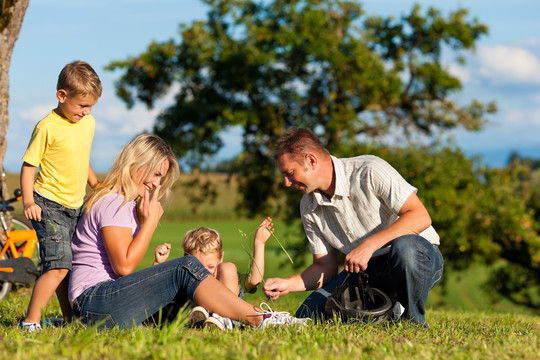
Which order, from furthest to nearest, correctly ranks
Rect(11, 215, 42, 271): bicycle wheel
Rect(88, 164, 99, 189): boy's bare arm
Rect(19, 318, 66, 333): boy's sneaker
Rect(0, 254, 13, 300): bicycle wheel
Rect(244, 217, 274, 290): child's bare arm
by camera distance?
1. Rect(11, 215, 42, 271): bicycle wheel
2. Rect(0, 254, 13, 300): bicycle wheel
3. Rect(88, 164, 99, 189): boy's bare arm
4. Rect(244, 217, 274, 290): child's bare arm
5. Rect(19, 318, 66, 333): boy's sneaker

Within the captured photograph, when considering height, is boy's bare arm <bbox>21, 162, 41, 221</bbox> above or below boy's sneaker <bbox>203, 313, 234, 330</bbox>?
above

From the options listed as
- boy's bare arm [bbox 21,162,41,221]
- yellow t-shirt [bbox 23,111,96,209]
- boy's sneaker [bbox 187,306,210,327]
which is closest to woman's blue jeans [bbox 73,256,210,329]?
boy's sneaker [bbox 187,306,210,327]

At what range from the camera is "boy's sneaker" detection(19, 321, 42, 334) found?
3.71 m

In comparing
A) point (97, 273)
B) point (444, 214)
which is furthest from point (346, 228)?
point (444, 214)

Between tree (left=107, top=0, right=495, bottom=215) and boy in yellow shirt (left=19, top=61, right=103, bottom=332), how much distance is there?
26.8ft

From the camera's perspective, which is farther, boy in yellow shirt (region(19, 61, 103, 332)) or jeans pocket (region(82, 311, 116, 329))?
boy in yellow shirt (region(19, 61, 103, 332))

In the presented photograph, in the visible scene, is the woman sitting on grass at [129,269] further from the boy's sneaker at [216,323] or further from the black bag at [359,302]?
the black bag at [359,302]

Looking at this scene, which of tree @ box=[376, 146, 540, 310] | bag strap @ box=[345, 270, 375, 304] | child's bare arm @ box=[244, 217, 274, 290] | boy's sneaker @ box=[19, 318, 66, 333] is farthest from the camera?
tree @ box=[376, 146, 540, 310]

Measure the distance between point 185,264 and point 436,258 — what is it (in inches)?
70.8

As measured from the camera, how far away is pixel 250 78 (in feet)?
40.6

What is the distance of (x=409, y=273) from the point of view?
13.2 feet

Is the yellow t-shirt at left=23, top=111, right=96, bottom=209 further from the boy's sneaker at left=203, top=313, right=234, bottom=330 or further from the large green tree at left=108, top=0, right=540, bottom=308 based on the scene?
the large green tree at left=108, top=0, right=540, bottom=308

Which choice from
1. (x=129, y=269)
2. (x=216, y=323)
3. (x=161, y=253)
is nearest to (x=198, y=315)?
(x=216, y=323)

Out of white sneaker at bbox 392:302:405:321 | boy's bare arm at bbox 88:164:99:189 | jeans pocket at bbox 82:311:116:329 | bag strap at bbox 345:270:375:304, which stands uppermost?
boy's bare arm at bbox 88:164:99:189
